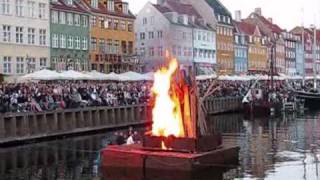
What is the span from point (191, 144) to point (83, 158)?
26.7 feet

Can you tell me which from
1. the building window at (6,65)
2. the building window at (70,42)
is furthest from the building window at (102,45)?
the building window at (6,65)

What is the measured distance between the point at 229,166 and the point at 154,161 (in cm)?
337

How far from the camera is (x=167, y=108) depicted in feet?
92.4

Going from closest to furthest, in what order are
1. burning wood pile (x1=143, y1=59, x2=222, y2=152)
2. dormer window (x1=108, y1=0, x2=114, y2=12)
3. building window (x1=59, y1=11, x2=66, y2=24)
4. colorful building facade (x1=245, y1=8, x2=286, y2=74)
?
burning wood pile (x1=143, y1=59, x2=222, y2=152) < building window (x1=59, y1=11, x2=66, y2=24) < dormer window (x1=108, y1=0, x2=114, y2=12) < colorful building facade (x1=245, y1=8, x2=286, y2=74)

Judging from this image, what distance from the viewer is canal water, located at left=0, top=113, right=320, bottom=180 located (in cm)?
2728

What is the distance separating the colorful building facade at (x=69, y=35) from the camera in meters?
77.7

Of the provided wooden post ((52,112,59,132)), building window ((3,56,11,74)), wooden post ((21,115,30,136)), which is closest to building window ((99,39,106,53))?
building window ((3,56,11,74))

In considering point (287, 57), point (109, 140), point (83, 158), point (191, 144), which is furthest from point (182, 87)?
point (287, 57)

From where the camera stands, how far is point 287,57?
15488 centimetres

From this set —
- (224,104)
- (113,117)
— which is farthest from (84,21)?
(113,117)

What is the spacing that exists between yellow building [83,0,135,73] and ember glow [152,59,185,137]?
178 ft

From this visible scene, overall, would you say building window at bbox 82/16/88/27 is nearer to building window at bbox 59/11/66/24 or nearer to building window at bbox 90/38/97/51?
building window at bbox 90/38/97/51

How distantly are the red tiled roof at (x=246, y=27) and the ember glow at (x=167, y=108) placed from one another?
10435cm

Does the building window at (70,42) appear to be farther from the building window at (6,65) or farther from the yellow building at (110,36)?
the building window at (6,65)
